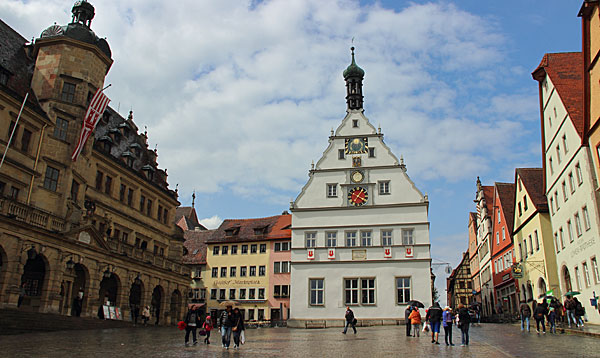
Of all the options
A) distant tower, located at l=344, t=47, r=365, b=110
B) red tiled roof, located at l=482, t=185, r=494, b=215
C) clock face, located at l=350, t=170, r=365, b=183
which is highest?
distant tower, located at l=344, t=47, r=365, b=110

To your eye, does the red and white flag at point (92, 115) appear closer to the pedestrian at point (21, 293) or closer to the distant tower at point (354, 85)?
the pedestrian at point (21, 293)

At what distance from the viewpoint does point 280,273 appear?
54125 millimetres

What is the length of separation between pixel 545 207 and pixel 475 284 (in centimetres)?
3400

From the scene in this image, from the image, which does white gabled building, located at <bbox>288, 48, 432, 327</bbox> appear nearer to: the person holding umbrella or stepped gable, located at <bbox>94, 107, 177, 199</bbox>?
stepped gable, located at <bbox>94, 107, 177, 199</bbox>

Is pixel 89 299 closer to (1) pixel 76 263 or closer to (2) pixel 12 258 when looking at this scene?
(1) pixel 76 263

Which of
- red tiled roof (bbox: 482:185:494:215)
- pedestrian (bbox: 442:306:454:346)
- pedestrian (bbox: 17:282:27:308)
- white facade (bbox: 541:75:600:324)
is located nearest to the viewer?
pedestrian (bbox: 442:306:454:346)

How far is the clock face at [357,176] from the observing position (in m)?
41.6

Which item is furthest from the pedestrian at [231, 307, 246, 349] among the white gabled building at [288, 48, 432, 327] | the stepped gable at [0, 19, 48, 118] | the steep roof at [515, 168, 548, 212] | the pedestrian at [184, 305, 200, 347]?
the steep roof at [515, 168, 548, 212]

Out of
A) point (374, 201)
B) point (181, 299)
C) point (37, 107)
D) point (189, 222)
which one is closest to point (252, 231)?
point (181, 299)

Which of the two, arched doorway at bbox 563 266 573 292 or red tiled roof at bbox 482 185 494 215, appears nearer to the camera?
arched doorway at bbox 563 266 573 292

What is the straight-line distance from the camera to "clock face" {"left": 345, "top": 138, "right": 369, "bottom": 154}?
42781mm

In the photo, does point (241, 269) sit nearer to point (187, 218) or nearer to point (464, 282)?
point (187, 218)

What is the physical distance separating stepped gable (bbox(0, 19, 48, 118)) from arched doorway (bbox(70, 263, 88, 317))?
949cm

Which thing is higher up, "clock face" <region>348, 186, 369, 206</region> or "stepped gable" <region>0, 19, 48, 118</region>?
"stepped gable" <region>0, 19, 48, 118</region>
